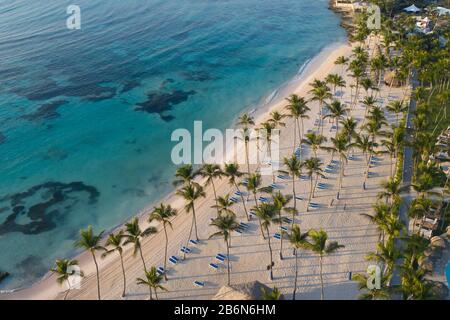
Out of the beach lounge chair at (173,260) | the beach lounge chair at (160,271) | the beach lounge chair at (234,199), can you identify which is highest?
the beach lounge chair at (234,199)

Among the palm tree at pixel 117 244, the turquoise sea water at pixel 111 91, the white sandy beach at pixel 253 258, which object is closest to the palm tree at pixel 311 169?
the white sandy beach at pixel 253 258

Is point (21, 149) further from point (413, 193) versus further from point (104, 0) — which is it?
point (104, 0)

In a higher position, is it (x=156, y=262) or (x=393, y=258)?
(x=393, y=258)

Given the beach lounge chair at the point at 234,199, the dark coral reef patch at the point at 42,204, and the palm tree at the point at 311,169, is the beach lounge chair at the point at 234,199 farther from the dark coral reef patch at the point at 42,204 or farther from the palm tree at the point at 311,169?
the dark coral reef patch at the point at 42,204

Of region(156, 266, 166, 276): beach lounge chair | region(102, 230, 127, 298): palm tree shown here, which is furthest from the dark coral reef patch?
region(156, 266, 166, 276): beach lounge chair

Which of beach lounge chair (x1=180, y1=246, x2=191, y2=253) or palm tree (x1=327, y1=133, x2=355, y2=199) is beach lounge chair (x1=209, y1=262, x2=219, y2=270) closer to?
beach lounge chair (x1=180, y1=246, x2=191, y2=253)
